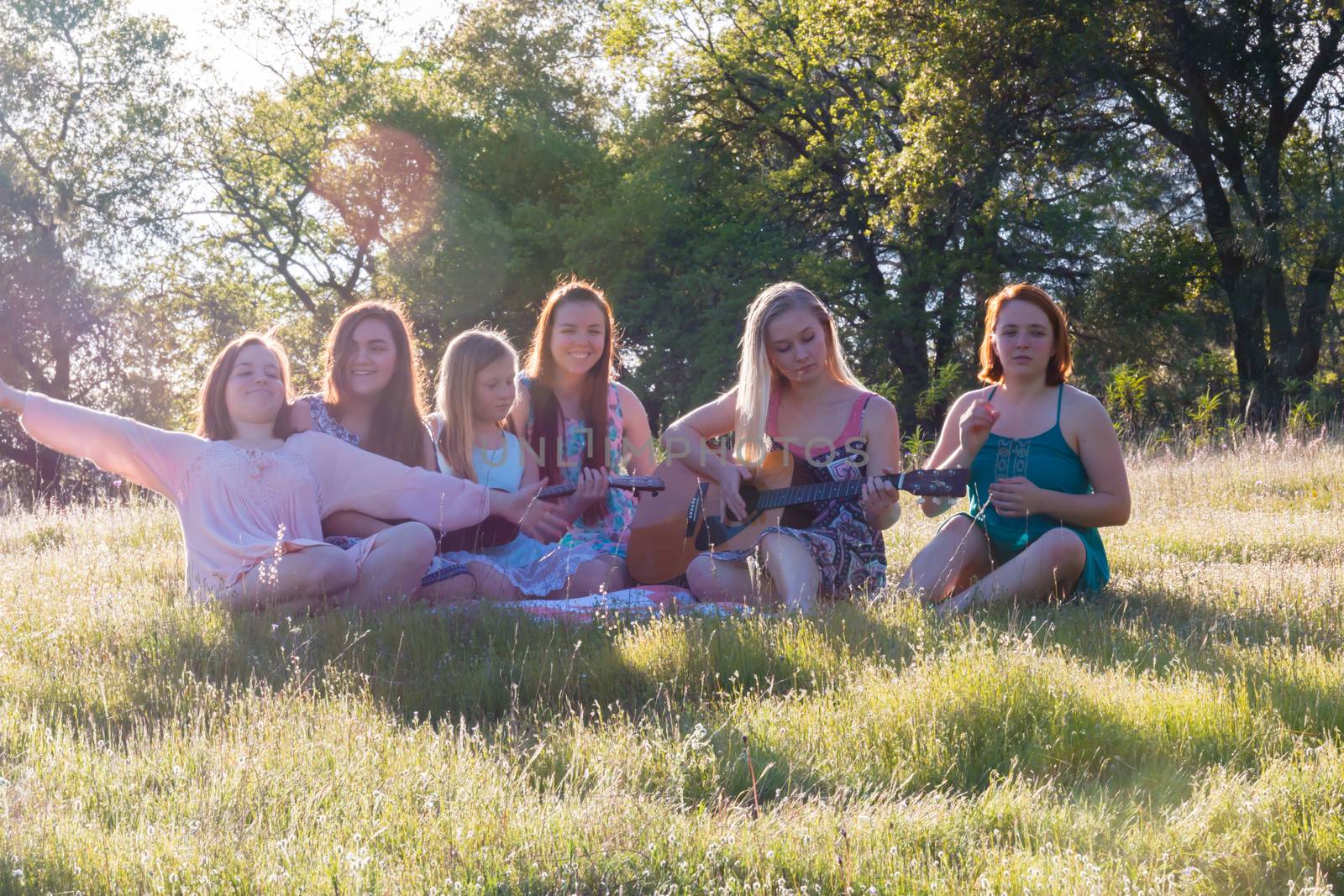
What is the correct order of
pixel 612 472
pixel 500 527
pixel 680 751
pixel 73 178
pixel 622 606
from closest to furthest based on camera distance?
pixel 680 751
pixel 622 606
pixel 500 527
pixel 612 472
pixel 73 178

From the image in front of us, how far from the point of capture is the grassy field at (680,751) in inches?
101

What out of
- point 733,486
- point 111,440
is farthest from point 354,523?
point 733,486

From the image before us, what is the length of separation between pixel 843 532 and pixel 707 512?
74cm

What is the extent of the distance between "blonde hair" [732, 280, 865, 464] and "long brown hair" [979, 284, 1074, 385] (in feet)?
2.32

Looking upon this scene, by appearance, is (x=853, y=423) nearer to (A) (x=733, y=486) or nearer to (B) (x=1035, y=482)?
(A) (x=733, y=486)

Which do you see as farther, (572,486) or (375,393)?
(375,393)

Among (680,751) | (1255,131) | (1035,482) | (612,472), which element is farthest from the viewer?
(1255,131)

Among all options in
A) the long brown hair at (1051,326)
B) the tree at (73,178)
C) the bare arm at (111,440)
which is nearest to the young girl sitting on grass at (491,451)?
the bare arm at (111,440)

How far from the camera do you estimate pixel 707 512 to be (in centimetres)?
620

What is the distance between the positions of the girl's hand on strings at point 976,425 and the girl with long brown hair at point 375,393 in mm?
2427

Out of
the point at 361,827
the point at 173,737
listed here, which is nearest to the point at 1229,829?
the point at 361,827

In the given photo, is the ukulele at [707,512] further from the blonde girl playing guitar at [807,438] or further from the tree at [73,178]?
the tree at [73,178]

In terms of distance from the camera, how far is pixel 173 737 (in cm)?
336

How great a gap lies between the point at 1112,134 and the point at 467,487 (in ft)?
53.9
